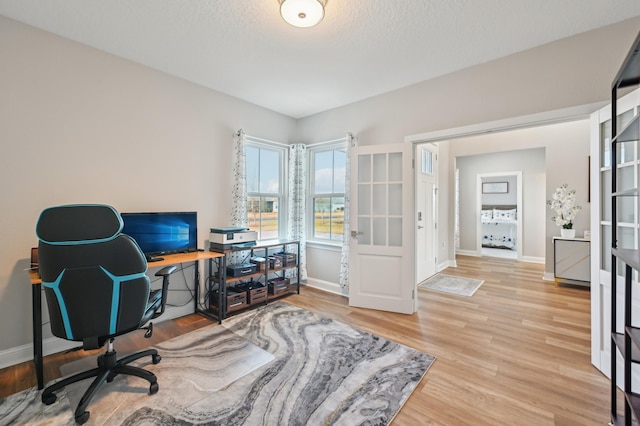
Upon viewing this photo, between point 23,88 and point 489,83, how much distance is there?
4.15 meters

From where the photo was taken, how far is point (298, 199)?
14.2ft

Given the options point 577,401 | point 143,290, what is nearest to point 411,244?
point 577,401

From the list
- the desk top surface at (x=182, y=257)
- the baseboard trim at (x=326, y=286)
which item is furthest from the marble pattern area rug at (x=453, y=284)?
the desk top surface at (x=182, y=257)

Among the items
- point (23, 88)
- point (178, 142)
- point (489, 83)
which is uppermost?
point (489, 83)

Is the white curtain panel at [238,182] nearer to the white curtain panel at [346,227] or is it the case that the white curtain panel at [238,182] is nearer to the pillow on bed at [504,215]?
the white curtain panel at [346,227]

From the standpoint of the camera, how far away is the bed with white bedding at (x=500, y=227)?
295 inches

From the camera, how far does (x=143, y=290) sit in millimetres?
1852

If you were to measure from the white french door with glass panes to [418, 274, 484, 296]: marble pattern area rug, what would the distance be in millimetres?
1904

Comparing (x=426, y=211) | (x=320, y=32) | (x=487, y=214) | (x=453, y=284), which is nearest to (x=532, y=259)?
(x=487, y=214)

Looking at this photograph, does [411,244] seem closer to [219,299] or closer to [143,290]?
[219,299]

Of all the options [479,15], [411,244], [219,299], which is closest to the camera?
[479,15]

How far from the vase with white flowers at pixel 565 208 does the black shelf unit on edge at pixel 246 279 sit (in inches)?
170

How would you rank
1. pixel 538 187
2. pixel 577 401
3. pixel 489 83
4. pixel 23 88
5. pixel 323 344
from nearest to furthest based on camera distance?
pixel 577 401
pixel 23 88
pixel 323 344
pixel 489 83
pixel 538 187

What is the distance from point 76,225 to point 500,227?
9.04 metres
